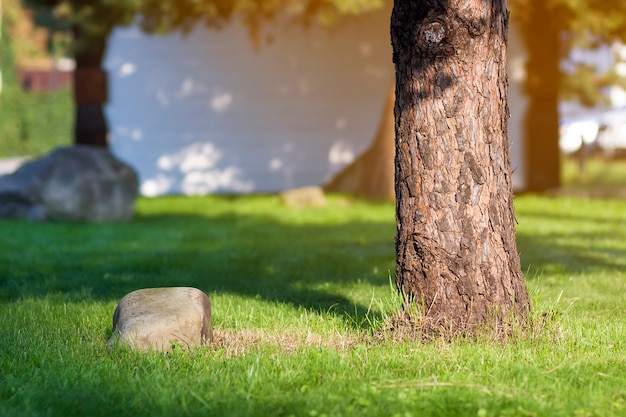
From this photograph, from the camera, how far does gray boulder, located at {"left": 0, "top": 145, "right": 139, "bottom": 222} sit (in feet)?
43.0

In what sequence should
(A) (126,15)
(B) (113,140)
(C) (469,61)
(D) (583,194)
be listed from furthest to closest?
(B) (113,140) < (D) (583,194) < (A) (126,15) < (C) (469,61)

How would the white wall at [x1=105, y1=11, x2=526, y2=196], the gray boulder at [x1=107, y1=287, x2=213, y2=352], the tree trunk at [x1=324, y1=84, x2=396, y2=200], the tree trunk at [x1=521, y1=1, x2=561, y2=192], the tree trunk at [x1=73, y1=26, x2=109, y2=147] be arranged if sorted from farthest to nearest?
1. the white wall at [x1=105, y1=11, x2=526, y2=196]
2. the tree trunk at [x1=521, y1=1, x2=561, y2=192]
3. the tree trunk at [x1=73, y1=26, x2=109, y2=147]
4. the tree trunk at [x1=324, y1=84, x2=396, y2=200]
5. the gray boulder at [x1=107, y1=287, x2=213, y2=352]

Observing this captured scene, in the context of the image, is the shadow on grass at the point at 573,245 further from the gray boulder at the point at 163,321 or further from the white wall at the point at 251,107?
the white wall at the point at 251,107

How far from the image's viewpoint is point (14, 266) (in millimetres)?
9023

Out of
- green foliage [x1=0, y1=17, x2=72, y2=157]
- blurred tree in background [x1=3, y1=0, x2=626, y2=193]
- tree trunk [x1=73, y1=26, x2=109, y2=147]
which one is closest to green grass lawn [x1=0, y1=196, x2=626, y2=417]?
blurred tree in background [x1=3, y1=0, x2=626, y2=193]

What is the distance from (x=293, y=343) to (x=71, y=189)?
8.42 meters

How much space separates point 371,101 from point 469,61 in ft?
41.5

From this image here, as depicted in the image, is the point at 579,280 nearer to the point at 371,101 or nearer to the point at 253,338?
the point at 253,338

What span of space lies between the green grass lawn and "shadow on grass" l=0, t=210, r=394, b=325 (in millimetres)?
31

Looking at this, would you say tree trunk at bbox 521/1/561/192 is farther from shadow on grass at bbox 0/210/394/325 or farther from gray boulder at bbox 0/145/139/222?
gray boulder at bbox 0/145/139/222

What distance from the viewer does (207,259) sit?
9438mm

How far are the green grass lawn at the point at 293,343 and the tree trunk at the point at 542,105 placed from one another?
21.8 feet

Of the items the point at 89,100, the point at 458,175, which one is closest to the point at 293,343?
the point at 458,175

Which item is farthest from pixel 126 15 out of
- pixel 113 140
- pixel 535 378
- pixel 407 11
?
pixel 535 378
